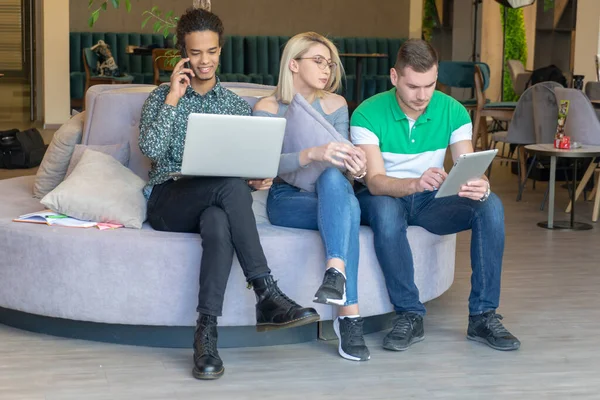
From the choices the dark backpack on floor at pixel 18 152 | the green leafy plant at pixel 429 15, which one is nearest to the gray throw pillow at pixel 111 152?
A: the dark backpack on floor at pixel 18 152

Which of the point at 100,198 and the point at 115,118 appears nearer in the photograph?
the point at 100,198

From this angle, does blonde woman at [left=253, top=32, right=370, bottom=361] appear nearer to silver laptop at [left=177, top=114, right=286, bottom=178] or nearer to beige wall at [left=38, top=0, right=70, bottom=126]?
silver laptop at [left=177, top=114, right=286, bottom=178]

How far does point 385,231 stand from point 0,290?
151 centimetres

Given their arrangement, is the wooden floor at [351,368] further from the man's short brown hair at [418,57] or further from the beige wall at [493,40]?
the beige wall at [493,40]

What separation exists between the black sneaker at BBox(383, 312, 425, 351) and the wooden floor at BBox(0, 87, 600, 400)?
0.03 metres

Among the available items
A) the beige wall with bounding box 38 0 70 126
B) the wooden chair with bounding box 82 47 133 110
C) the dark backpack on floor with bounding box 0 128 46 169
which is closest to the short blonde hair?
the dark backpack on floor with bounding box 0 128 46 169

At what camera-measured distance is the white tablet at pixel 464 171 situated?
327 cm

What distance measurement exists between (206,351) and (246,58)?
1117 centimetres

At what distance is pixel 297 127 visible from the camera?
3.66 metres

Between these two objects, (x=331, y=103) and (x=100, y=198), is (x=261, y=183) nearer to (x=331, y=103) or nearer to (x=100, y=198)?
(x=331, y=103)

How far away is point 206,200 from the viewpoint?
341 centimetres

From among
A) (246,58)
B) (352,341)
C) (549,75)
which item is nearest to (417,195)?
(352,341)

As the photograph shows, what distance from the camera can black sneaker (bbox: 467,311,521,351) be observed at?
11.8 feet

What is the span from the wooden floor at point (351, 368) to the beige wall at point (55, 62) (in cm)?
859
